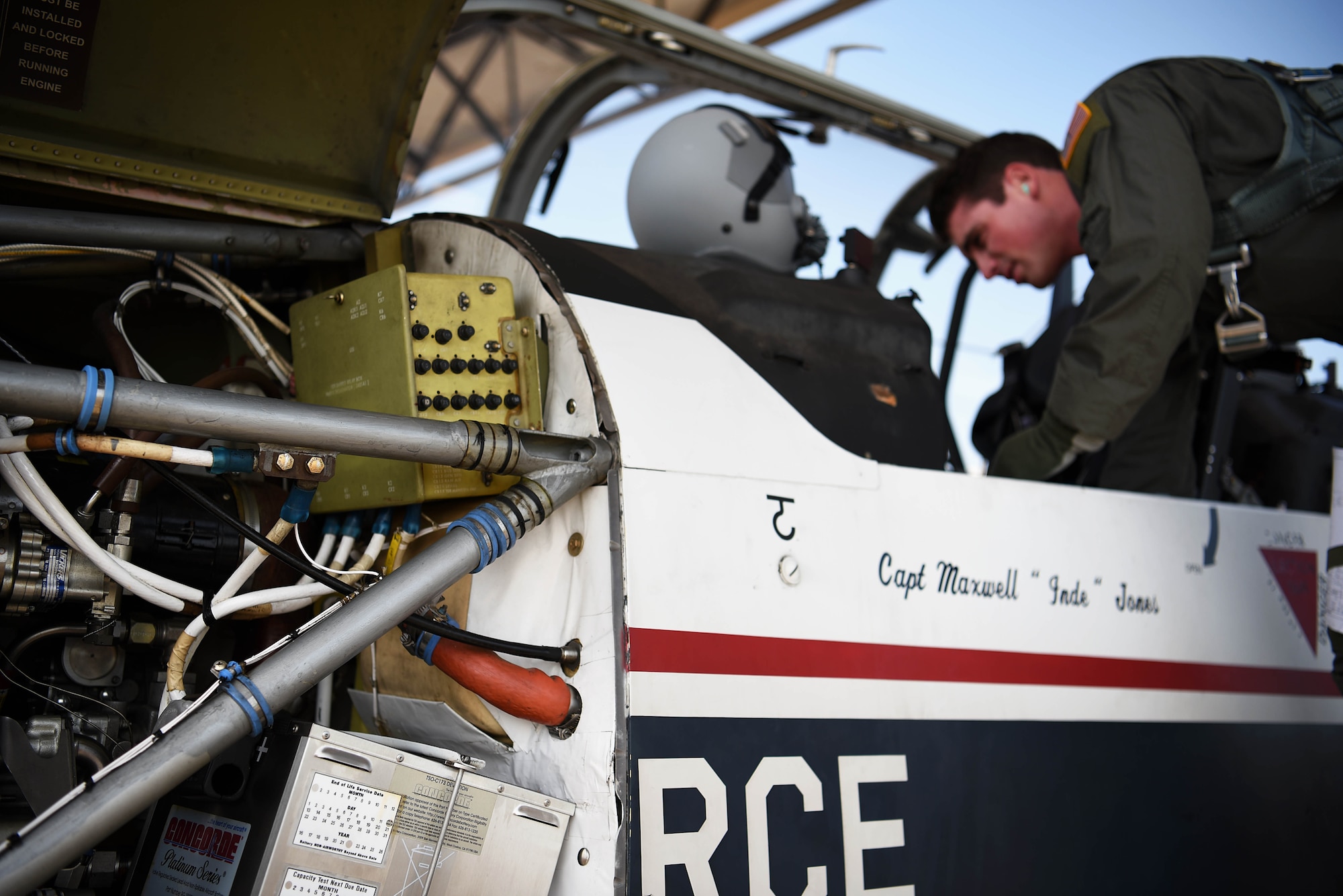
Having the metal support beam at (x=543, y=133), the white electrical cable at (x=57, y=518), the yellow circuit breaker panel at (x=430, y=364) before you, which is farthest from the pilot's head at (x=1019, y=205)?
the white electrical cable at (x=57, y=518)

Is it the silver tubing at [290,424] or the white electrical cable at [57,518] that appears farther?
the white electrical cable at [57,518]

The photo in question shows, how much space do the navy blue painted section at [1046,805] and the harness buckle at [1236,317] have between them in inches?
Result: 34.0

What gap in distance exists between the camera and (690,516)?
151cm

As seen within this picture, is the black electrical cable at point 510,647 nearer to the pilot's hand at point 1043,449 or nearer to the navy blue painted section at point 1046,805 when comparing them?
the navy blue painted section at point 1046,805

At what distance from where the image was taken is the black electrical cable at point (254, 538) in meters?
1.43

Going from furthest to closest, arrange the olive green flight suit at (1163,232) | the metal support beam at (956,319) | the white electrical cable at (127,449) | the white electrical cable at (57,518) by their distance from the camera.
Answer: the metal support beam at (956,319)
the olive green flight suit at (1163,232)
the white electrical cable at (57,518)
the white electrical cable at (127,449)

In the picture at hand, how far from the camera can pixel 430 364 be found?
1.58 metres

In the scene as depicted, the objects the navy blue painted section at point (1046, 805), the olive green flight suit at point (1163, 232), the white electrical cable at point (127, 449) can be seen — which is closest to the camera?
the white electrical cable at point (127, 449)

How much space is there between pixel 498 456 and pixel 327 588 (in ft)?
1.27

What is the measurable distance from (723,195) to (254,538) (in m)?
1.45

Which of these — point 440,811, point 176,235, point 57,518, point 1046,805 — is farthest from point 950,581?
point 176,235

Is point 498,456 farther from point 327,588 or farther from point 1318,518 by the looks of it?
point 1318,518

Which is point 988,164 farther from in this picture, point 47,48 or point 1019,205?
point 47,48

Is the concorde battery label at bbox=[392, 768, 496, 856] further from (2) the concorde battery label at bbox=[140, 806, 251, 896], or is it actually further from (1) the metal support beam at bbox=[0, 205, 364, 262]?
(1) the metal support beam at bbox=[0, 205, 364, 262]
